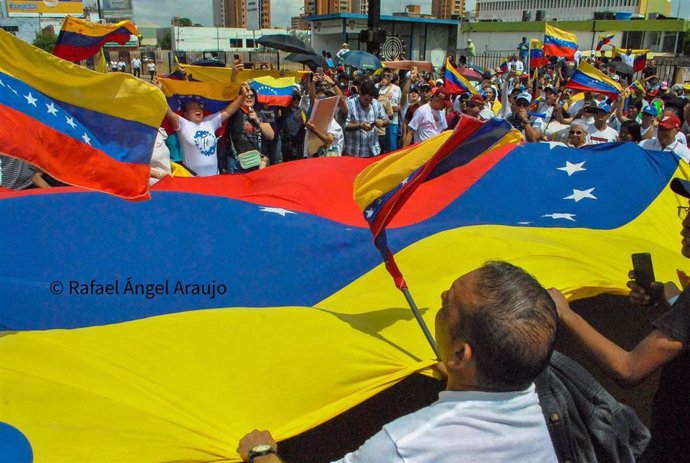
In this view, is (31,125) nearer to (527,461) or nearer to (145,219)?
(145,219)

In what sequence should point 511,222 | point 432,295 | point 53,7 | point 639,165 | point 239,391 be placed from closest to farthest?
point 239,391 < point 432,295 < point 511,222 < point 639,165 < point 53,7

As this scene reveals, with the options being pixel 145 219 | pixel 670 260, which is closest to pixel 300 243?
pixel 145 219

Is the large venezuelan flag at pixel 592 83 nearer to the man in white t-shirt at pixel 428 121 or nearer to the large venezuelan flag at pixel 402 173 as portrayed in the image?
the man in white t-shirt at pixel 428 121

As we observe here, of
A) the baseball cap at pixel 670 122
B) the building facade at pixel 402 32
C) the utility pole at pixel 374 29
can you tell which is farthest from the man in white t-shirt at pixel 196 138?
the building facade at pixel 402 32

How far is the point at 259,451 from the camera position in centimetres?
185

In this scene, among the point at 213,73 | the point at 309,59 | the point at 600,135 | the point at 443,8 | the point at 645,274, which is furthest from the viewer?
the point at 443,8

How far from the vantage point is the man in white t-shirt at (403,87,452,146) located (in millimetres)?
8008

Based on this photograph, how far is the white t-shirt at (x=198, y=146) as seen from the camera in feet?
18.3

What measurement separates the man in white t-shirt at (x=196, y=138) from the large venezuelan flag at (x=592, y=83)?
542 centimetres

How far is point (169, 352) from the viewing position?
2.39m

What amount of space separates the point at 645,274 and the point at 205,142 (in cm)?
412

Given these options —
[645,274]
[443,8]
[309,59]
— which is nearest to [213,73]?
[309,59]

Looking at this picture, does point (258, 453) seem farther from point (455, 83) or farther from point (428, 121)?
point (455, 83)

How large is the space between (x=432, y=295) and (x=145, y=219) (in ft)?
5.48
